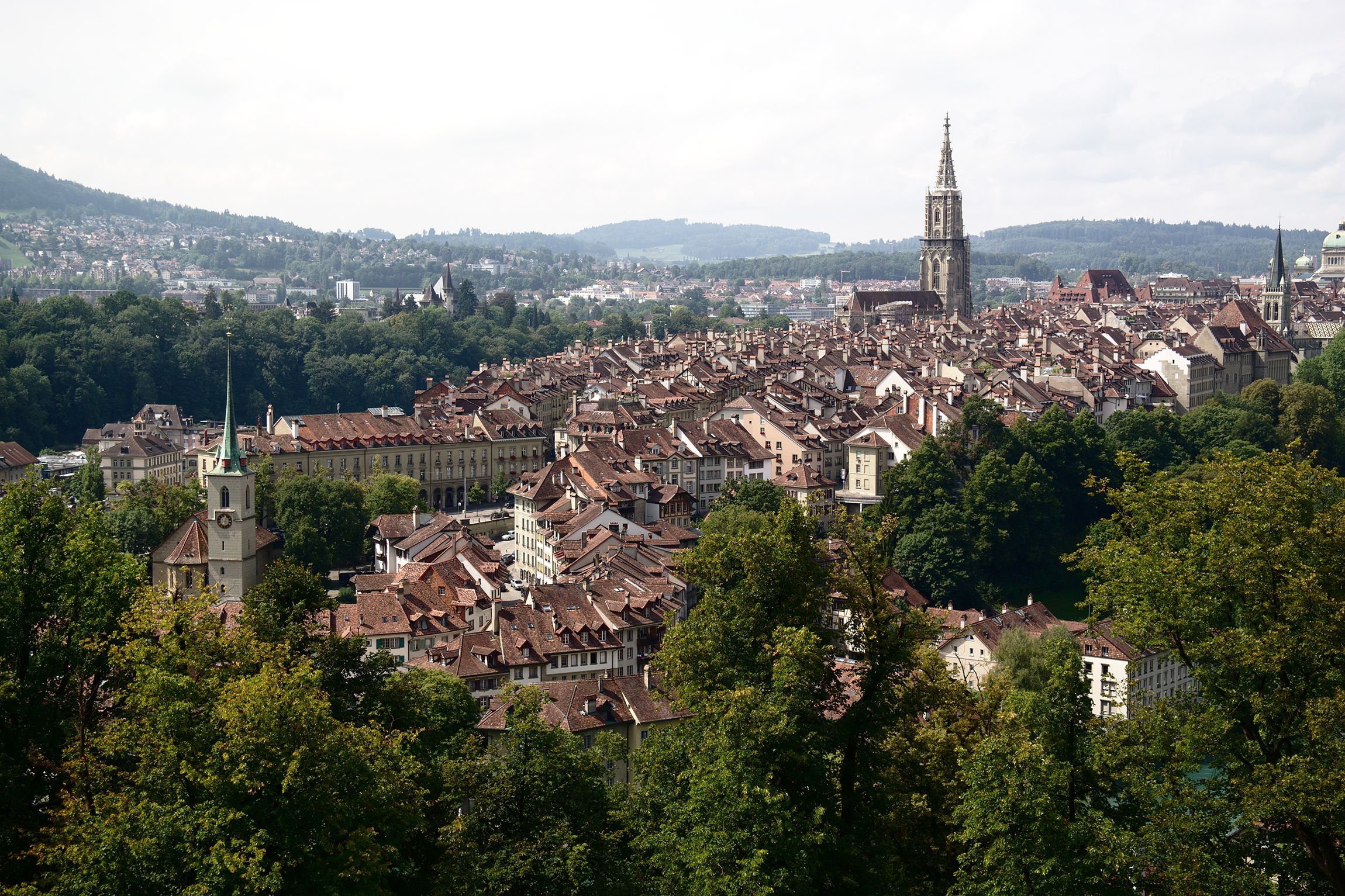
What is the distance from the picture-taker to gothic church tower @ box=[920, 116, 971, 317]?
168m

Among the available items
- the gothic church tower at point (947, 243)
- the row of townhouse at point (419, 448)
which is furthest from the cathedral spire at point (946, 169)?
the row of townhouse at point (419, 448)

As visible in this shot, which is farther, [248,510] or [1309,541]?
[248,510]

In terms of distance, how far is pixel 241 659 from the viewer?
23.0 metres

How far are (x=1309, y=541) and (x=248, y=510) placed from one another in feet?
134

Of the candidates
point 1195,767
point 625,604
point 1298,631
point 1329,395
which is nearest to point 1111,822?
point 1195,767

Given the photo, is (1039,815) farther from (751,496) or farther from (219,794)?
(751,496)

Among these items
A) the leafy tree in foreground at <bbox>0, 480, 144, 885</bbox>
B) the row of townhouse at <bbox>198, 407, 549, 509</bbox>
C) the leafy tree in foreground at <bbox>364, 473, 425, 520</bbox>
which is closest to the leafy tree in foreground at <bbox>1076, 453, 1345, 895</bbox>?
the leafy tree in foreground at <bbox>0, 480, 144, 885</bbox>

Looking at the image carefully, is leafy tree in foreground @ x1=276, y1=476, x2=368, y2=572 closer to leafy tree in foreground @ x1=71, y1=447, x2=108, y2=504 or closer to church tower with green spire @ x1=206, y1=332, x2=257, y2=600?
leafy tree in foreground @ x1=71, y1=447, x2=108, y2=504

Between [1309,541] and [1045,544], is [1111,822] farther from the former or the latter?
[1045,544]

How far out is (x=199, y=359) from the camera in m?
131

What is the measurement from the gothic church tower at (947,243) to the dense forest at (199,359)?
41695mm

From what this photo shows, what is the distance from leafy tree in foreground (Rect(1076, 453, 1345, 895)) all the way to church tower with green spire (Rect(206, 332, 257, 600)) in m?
37.6

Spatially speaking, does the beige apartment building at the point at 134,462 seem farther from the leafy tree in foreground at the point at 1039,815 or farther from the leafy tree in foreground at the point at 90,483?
the leafy tree in foreground at the point at 1039,815

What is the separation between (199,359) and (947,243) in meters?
78.7
